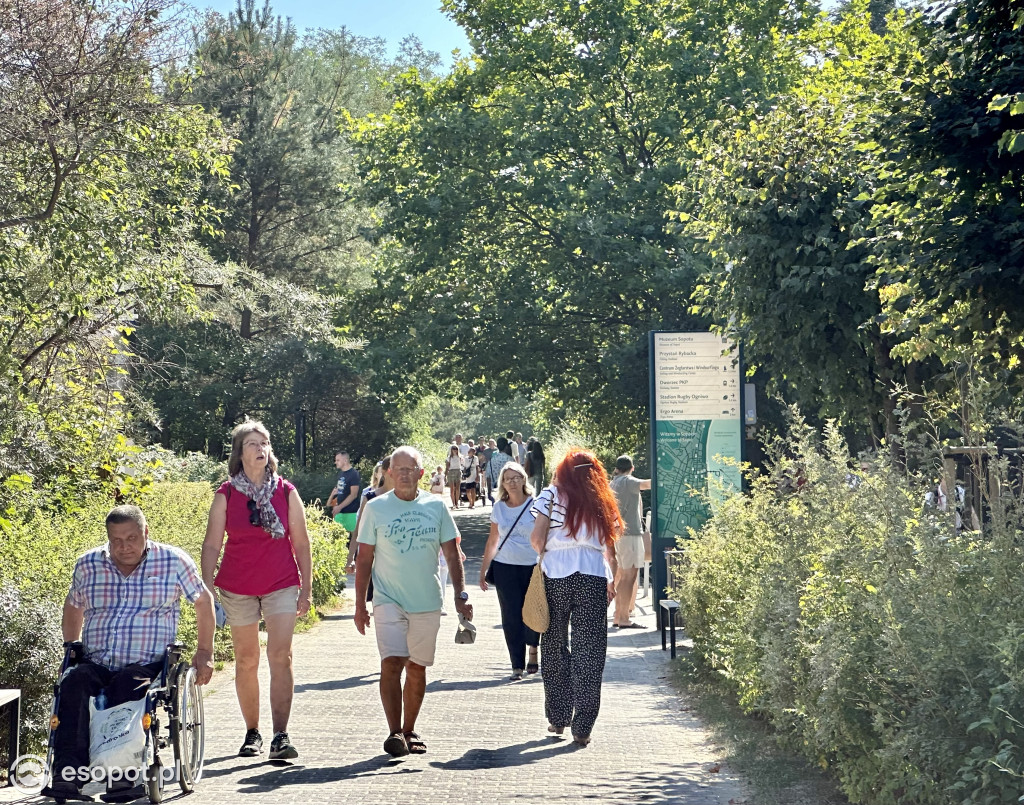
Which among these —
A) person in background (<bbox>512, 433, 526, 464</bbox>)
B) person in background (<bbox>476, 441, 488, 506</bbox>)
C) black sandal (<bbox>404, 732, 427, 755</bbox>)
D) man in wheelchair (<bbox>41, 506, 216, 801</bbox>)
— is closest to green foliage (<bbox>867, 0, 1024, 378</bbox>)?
black sandal (<bbox>404, 732, 427, 755</bbox>)

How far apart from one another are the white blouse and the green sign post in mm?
7043

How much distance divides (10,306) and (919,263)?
8.27 meters

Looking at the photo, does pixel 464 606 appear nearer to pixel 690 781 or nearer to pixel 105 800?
pixel 690 781

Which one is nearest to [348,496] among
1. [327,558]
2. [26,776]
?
[327,558]

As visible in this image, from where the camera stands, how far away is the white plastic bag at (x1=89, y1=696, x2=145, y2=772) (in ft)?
19.7

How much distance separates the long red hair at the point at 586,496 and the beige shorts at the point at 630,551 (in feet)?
22.0

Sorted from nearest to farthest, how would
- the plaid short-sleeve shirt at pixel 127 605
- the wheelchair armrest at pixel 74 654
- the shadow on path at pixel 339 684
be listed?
1. the wheelchair armrest at pixel 74 654
2. the plaid short-sleeve shirt at pixel 127 605
3. the shadow on path at pixel 339 684

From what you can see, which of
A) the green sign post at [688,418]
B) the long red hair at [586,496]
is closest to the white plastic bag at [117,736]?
the long red hair at [586,496]

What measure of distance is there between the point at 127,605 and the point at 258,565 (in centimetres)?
113

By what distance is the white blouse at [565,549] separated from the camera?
849 centimetres

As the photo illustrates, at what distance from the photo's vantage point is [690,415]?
15.6m

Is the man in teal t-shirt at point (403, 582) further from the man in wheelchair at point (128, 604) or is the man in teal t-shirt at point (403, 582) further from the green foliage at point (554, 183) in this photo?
the green foliage at point (554, 183)

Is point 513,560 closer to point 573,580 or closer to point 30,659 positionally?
point 573,580

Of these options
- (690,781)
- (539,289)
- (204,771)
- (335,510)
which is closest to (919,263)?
(690,781)
